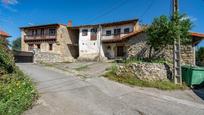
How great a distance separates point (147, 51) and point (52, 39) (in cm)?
2120

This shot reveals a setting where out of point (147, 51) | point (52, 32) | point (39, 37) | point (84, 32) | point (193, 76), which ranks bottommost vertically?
point (193, 76)

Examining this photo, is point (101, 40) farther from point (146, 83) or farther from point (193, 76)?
point (193, 76)

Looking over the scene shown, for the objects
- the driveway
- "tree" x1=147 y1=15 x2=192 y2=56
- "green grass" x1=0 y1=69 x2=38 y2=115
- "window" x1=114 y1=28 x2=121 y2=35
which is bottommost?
the driveway

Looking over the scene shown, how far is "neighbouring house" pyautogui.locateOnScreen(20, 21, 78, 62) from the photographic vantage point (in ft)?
116

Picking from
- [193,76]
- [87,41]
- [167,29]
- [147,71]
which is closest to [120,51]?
[87,41]

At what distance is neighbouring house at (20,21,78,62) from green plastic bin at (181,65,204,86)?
875 inches

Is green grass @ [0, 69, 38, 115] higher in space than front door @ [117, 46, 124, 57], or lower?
lower

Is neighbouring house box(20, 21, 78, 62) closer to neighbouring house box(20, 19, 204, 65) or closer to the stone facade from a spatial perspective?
neighbouring house box(20, 19, 204, 65)

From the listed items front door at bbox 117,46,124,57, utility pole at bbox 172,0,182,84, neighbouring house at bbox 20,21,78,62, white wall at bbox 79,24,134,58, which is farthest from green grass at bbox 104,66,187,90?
neighbouring house at bbox 20,21,78,62

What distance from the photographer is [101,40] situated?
32312mm

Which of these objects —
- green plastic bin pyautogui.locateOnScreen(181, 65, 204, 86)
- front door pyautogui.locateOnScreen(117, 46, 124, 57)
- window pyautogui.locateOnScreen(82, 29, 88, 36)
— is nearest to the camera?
green plastic bin pyautogui.locateOnScreen(181, 65, 204, 86)

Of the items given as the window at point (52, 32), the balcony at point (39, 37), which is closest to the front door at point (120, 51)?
the balcony at point (39, 37)

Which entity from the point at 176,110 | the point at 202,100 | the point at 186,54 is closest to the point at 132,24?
the point at 186,54

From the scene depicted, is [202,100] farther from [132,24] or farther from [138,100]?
[132,24]
